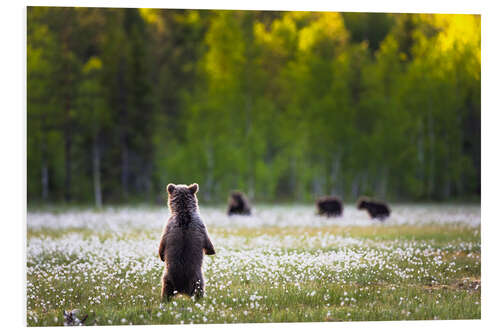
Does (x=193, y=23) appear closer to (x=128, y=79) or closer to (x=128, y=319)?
(x=128, y=79)

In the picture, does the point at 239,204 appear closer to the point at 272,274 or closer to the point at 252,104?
the point at 252,104

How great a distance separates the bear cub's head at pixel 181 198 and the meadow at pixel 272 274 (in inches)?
65.1

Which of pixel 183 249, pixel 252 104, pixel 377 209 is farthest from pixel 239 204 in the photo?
pixel 183 249

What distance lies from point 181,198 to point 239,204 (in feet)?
26.9

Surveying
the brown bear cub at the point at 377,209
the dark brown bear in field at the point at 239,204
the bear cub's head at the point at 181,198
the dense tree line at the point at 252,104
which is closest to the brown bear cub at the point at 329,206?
the dense tree line at the point at 252,104

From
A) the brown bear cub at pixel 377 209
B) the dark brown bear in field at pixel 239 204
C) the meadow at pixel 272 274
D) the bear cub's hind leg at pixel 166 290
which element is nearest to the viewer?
the bear cub's hind leg at pixel 166 290

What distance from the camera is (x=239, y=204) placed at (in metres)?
18.0

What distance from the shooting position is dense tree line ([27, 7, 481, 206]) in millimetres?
15695

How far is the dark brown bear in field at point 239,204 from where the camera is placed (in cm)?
1803

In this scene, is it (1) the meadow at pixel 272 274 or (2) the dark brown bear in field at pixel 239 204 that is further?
(2) the dark brown bear in field at pixel 239 204

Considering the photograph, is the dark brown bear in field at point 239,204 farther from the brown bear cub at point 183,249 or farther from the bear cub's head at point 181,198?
the brown bear cub at point 183,249

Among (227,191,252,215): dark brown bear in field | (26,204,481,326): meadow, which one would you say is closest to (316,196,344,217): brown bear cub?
(26,204,481,326): meadow

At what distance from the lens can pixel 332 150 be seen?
18188mm

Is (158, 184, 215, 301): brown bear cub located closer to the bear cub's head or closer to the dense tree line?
the bear cub's head
